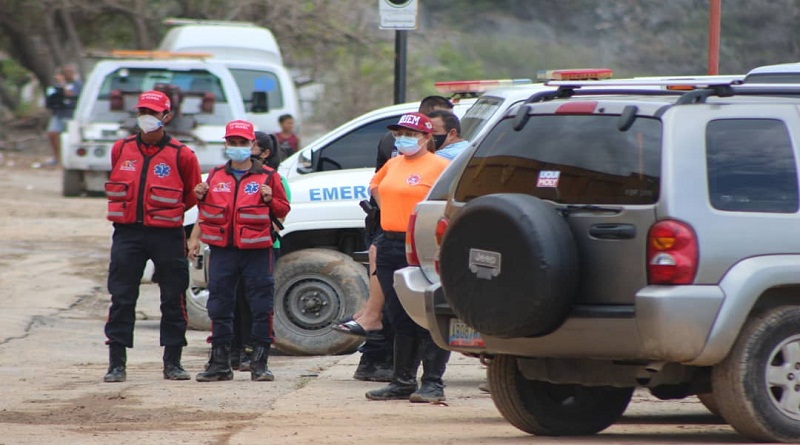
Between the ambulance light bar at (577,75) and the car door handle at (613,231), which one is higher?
the ambulance light bar at (577,75)

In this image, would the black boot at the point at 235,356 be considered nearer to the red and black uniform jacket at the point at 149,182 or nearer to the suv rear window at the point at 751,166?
the red and black uniform jacket at the point at 149,182

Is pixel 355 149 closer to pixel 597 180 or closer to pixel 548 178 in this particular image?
pixel 548 178

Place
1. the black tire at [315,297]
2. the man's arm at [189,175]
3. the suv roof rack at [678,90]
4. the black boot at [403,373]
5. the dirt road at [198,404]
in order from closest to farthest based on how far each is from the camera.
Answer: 1. the suv roof rack at [678,90]
2. the dirt road at [198,404]
3. the black boot at [403,373]
4. the man's arm at [189,175]
5. the black tire at [315,297]

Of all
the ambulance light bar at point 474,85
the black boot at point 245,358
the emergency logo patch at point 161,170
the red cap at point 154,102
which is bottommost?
the black boot at point 245,358

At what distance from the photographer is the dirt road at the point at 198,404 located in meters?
6.95

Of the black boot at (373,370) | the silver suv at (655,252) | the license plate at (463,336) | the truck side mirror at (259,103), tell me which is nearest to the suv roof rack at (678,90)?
the silver suv at (655,252)

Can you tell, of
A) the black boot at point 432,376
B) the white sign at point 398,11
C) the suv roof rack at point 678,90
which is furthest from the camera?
the white sign at point 398,11

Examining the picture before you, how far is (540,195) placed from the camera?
21.3 ft

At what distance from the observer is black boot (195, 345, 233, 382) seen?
9297 millimetres

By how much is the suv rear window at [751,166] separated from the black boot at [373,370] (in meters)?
3.71

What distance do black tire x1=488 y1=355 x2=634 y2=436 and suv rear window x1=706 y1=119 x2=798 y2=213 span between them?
1.29m

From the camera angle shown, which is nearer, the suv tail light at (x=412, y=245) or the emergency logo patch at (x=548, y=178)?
the emergency logo patch at (x=548, y=178)

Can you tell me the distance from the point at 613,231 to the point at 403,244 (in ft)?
8.21

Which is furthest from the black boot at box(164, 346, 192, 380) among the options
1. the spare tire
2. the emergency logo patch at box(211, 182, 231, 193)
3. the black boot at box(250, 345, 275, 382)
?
the spare tire
